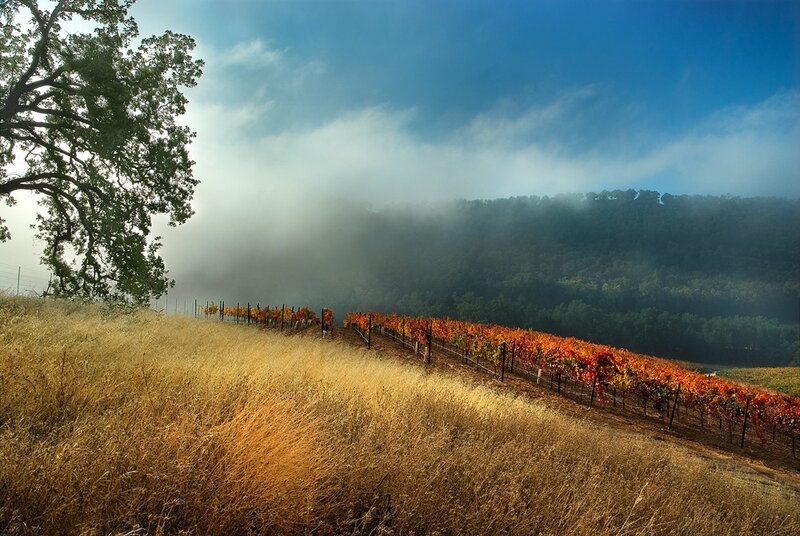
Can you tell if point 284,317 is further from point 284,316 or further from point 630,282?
point 630,282

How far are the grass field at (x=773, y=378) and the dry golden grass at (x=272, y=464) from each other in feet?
127

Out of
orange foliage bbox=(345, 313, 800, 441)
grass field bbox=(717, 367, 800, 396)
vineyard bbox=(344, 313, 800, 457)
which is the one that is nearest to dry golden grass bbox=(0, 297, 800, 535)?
orange foliage bbox=(345, 313, 800, 441)

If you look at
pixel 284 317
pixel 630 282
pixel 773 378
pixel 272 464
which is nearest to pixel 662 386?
pixel 272 464

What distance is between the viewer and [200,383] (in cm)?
589

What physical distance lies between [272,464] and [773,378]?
53670 mm

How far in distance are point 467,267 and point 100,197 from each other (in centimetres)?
14450

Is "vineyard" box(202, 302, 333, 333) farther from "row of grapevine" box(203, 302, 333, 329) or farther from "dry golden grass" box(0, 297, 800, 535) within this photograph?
"dry golden grass" box(0, 297, 800, 535)

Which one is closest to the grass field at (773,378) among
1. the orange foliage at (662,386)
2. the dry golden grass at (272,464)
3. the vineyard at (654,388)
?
the vineyard at (654,388)

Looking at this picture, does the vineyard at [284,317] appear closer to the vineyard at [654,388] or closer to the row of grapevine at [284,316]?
the row of grapevine at [284,316]

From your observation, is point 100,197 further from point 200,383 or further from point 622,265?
point 622,265

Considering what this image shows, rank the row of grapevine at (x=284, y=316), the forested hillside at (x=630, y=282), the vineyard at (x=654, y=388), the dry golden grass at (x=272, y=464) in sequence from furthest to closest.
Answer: the forested hillside at (x=630, y=282) → the row of grapevine at (x=284, y=316) → the vineyard at (x=654, y=388) → the dry golden grass at (x=272, y=464)

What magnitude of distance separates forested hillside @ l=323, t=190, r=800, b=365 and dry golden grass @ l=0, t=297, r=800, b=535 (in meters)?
99.0

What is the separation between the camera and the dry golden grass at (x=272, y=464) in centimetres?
307

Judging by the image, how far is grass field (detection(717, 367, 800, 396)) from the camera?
3603 cm
